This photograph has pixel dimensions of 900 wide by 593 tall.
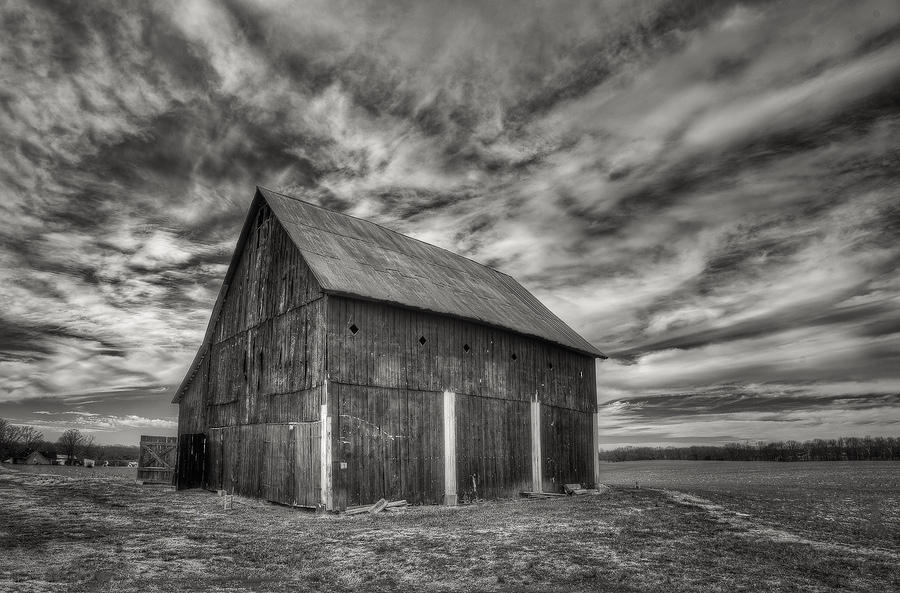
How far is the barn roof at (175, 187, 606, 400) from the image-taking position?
17.6m

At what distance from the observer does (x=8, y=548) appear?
9.54m

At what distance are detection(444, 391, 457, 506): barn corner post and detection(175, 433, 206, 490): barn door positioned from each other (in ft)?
34.2

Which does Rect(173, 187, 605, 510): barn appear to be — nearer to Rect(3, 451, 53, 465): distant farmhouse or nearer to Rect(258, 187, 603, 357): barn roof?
Rect(258, 187, 603, 357): barn roof

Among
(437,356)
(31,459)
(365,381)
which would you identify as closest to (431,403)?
(437,356)

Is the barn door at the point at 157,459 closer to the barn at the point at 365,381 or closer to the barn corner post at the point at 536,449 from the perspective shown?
the barn at the point at 365,381

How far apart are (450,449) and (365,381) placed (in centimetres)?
383

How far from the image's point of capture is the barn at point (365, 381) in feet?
53.6

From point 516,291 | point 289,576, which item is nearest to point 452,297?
point 516,291

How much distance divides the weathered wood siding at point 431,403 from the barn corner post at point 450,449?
212 mm

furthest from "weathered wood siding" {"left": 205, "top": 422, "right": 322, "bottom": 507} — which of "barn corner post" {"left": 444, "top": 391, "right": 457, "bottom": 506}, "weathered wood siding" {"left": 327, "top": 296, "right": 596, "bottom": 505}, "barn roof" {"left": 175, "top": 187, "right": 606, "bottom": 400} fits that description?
"barn corner post" {"left": 444, "top": 391, "right": 457, "bottom": 506}

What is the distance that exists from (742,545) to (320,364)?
35.4 ft

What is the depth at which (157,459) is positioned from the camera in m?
26.0

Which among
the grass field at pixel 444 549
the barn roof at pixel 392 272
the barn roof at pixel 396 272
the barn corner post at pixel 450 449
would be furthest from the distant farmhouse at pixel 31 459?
the barn corner post at pixel 450 449

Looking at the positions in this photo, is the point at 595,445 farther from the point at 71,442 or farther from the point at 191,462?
the point at 71,442
